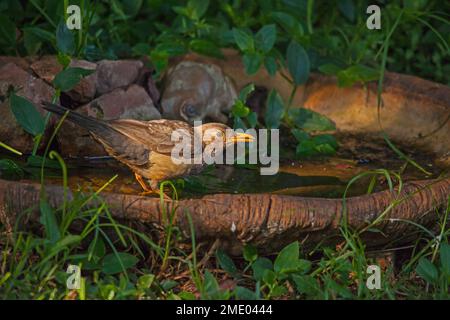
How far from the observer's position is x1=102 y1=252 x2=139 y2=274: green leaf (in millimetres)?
4105

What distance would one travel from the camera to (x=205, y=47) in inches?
247

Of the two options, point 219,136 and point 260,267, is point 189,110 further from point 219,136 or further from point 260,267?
point 260,267

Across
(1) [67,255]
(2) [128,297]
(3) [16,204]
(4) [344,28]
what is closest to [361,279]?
(2) [128,297]

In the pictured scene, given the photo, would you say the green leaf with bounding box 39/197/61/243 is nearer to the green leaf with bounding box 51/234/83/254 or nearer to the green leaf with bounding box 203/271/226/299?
the green leaf with bounding box 51/234/83/254

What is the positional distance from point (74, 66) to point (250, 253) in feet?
6.31

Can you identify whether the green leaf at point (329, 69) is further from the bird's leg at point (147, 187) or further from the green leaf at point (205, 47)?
the bird's leg at point (147, 187)

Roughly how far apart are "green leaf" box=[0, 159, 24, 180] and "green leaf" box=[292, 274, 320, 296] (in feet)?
5.66

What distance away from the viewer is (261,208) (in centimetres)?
414

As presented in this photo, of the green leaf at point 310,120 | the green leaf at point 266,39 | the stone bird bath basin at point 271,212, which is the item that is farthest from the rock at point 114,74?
the stone bird bath basin at point 271,212

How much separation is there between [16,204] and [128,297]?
0.71 meters

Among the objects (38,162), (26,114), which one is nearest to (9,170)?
(38,162)

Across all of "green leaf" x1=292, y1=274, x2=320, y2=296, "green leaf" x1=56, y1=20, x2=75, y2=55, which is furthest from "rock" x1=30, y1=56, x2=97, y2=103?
"green leaf" x1=292, y1=274, x2=320, y2=296

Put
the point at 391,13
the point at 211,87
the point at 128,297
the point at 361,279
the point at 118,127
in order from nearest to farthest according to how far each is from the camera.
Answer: the point at 128,297 → the point at 361,279 → the point at 118,127 → the point at 211,87 → the point at 391,13
